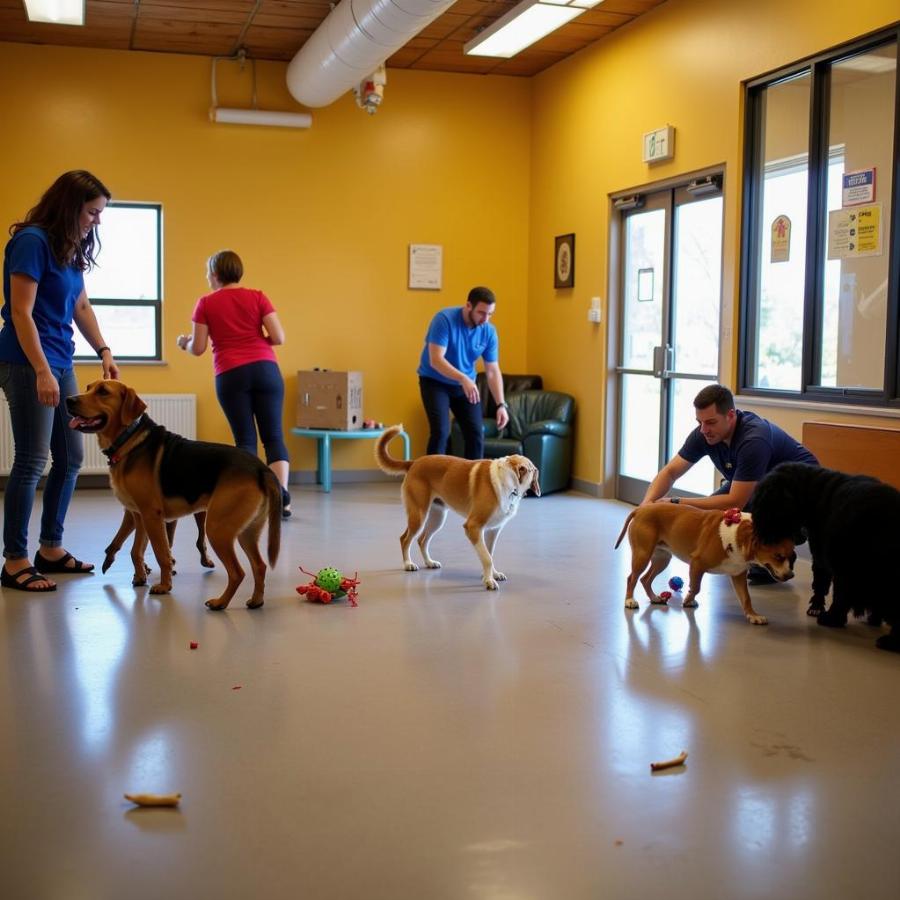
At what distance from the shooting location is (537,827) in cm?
229

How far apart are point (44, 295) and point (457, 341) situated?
267 centimetres

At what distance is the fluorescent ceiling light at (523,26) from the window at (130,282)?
9.07 feet

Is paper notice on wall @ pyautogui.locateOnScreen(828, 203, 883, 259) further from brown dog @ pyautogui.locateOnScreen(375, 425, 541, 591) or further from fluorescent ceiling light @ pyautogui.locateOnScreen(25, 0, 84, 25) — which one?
fluorescent ceiling light @ pyautogui.locateOnScreen(25, 0, 84, 25)

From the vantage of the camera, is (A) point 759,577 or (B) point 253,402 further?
(B) point 253,402

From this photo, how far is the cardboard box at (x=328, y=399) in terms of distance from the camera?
7930 mm

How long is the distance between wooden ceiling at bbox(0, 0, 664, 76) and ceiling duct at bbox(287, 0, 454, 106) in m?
0.22

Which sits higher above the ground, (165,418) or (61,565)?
(165,418)

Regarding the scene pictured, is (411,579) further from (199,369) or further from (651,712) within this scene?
(199,369)

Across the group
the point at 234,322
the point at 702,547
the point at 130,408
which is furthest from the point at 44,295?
the point at 702,547

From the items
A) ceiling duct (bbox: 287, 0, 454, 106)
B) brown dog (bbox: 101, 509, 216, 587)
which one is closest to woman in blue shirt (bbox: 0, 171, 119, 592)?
brown dog (bbox: 101, 509, 216, 587)

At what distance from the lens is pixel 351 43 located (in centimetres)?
650

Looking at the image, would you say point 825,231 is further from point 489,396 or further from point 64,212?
point 64,212

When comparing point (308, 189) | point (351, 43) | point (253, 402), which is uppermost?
point (351, 43)

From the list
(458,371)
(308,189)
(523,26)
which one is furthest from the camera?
(308,189)
